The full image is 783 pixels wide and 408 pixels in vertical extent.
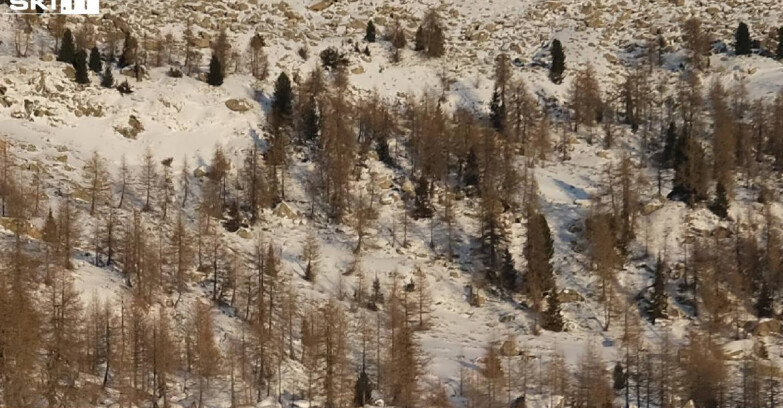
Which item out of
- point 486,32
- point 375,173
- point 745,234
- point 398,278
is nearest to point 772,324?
point 745,234

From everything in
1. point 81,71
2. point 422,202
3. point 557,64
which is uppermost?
point 557,64

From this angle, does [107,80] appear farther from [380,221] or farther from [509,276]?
[509,276]

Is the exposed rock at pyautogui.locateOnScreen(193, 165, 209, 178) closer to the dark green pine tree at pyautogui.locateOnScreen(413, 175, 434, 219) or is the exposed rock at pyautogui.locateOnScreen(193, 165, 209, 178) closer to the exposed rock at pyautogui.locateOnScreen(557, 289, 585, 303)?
the dark green pine tree at pyautogui.locateOnScreen(413, 175, 434, 219)

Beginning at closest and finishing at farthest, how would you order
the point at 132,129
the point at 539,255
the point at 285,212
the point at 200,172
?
the point at 539,255 → the point at 285,212 → the point at 200,172 → the point at 132,129

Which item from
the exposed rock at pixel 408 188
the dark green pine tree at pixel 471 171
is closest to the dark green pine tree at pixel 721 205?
the dark green pine tree at pixel 471 171

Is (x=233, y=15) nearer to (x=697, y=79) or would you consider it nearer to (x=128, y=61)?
(x=128, y=61)

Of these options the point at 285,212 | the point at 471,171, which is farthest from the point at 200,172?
the point at 471,171

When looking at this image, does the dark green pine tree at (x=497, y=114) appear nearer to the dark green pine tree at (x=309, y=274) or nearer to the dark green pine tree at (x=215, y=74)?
the dark green pine tree at (x=215, y=74)

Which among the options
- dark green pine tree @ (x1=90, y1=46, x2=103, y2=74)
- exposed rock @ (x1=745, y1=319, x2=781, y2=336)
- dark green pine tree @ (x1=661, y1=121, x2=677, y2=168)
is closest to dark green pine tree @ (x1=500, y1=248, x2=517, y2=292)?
exposed rock @ (x1=745, y1=319, x2=781, y2=336)
